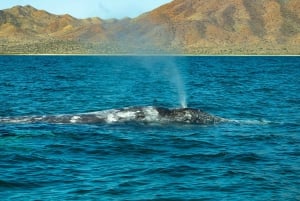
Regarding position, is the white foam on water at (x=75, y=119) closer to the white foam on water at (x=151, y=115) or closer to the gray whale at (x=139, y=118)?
the gray whale at (x=139, y=118)

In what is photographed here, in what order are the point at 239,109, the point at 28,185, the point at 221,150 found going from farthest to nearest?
the point at 239,109 < the point at 221,150 < the point at 28,185

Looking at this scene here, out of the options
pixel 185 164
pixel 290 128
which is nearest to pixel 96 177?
pixel 185 164


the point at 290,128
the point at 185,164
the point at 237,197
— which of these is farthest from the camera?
the point at 290,128

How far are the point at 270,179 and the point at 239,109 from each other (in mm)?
21930

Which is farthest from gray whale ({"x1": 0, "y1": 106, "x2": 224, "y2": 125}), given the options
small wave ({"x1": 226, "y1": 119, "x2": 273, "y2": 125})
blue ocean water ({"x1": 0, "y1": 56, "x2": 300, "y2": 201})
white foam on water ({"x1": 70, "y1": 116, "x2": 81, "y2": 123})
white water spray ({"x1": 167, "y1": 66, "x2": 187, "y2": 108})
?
white water spray ({"x1": 167, "y1": 66, "x2": 187, "y2": 108})

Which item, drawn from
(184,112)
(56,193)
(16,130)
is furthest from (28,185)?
(184,112)

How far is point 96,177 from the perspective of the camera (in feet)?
54.4

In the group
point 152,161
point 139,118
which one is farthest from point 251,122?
point 152,161

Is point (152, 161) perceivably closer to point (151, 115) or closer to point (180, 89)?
point (151, 115)

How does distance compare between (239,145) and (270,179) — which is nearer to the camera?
(270,179)

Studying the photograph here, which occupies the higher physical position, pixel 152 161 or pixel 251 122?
pixel 152 161

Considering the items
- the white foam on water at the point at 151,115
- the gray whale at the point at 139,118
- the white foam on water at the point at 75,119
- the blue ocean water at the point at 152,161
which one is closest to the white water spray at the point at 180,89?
the gray whale at the point at 139,118

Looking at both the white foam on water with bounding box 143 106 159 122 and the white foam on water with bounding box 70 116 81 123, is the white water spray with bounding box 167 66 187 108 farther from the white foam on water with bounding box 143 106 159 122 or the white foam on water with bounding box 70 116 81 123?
the white foam on water with bounding box 70 116 81 123

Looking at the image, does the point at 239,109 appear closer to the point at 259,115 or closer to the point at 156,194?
the point at 259,115
